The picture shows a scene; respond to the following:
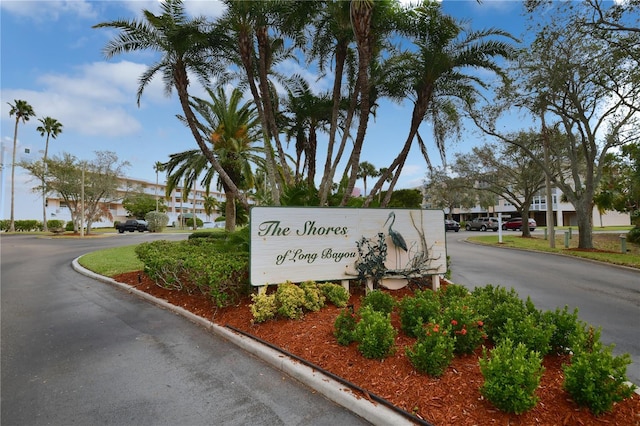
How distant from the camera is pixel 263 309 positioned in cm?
494

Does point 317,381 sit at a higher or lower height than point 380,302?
lower

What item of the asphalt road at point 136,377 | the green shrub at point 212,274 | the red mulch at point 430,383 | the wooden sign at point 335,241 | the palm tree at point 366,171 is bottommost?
the asphalt road at point 136,377

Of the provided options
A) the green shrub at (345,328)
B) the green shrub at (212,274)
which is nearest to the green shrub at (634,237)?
the green shrub at (345,328)

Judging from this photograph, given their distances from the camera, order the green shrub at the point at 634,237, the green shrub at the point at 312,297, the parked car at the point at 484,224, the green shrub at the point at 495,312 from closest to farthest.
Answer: the green shrub at the point at 495,312
the green shrub at the point at 312,297
the green shrub at the point at 634,237
the parked car at the point at 484,224

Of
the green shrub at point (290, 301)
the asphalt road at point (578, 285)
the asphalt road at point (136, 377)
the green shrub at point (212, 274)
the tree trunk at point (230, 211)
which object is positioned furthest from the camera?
the tree trunk at point (230, 211)

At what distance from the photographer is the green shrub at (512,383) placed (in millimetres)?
2605

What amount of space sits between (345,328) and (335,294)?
5.02 feet

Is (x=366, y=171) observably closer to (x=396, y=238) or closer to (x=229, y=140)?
(x=229, y=140)

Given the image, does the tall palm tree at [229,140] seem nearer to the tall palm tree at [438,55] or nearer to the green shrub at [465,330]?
the tall palm tree at [438,55]

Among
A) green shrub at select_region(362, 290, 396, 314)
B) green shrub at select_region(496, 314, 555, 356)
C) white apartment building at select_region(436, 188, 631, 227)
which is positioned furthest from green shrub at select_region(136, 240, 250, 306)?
white apartment building at select_region(436, 188, 631, 227)

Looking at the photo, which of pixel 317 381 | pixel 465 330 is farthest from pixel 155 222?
pixel 465 330

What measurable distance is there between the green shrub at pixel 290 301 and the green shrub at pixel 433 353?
6.68 ft

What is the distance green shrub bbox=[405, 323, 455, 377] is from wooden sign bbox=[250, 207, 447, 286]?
274 cm

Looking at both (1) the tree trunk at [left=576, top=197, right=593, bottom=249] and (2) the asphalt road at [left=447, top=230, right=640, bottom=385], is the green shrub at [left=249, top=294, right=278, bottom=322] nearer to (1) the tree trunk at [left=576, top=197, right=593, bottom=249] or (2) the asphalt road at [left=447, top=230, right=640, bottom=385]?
(2) the asphalt road at [left=447, top=230, right=640, bottom=385]
